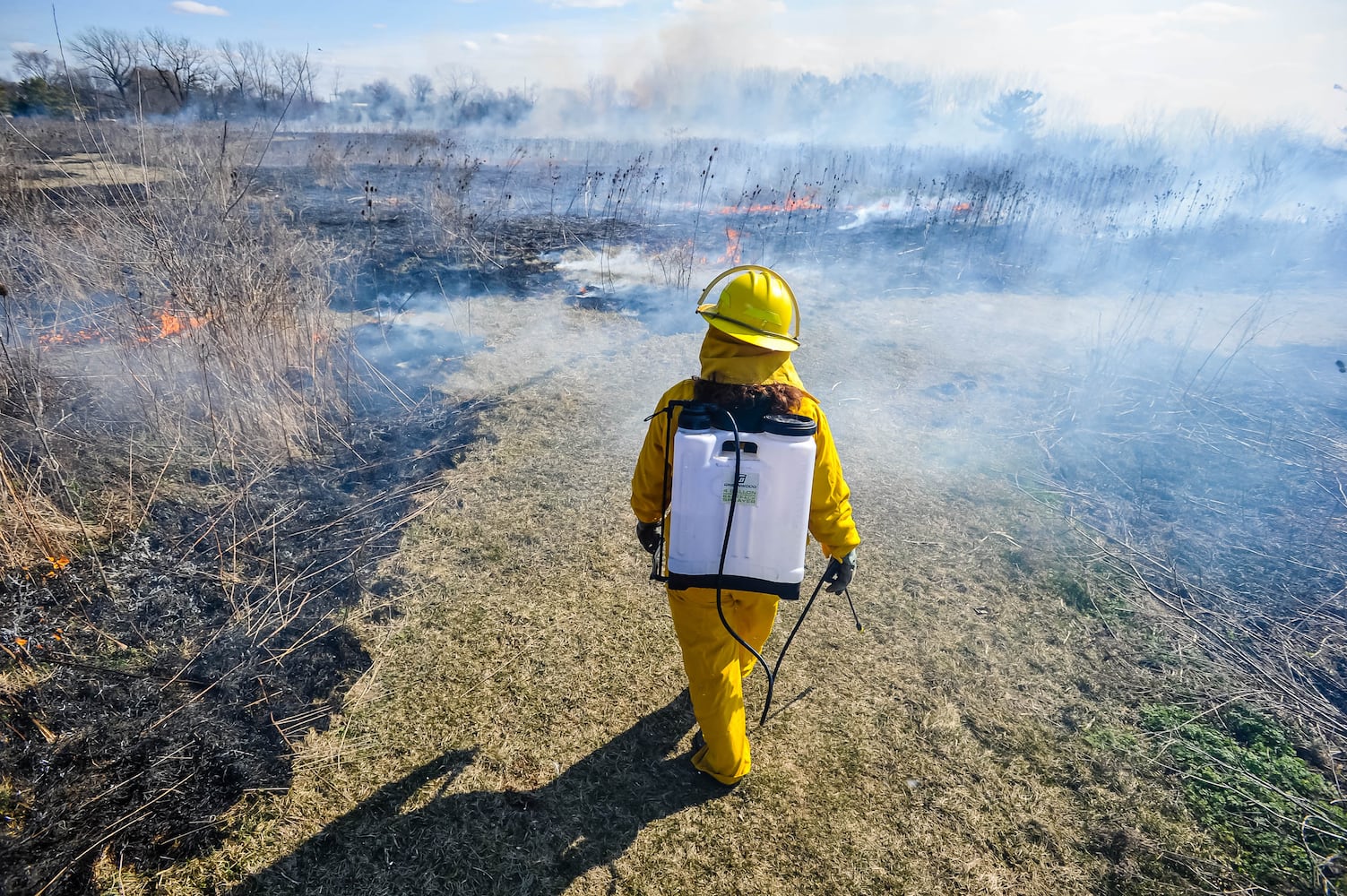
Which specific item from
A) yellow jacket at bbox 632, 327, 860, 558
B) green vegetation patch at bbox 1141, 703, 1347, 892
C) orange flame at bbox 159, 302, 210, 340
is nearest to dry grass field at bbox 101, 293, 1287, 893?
green vegetation patch at bbox 1141, 703, 1347, 892

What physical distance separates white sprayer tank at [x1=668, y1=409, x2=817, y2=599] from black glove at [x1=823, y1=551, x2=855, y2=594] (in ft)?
1.12

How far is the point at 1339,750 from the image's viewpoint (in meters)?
2.88

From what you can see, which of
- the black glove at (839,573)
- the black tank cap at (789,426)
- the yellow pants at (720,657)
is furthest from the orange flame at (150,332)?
the black glove at (839,573)

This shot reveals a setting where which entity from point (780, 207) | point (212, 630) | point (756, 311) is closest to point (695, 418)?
point (756, 311)

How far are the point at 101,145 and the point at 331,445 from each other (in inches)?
100

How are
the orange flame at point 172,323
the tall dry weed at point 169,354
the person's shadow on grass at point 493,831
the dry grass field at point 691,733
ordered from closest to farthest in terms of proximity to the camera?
the person's shadow on grass at point 493,831, the dry grass field at point 691,733, the tall dry weed at point 169,354, the orange flame at point 172,323

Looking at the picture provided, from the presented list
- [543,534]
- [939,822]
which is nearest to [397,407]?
[543,534]

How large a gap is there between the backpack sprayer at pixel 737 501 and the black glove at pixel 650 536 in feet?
1.05

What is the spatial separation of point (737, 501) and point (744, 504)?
33mm

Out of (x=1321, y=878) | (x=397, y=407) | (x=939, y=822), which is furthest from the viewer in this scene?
(x=397, y=407)

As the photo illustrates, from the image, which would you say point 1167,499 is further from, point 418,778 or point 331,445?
point 331,445

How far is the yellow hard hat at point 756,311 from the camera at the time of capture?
223 centimetres

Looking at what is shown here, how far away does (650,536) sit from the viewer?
106 inches

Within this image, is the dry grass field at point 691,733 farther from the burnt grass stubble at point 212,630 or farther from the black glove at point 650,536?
the black glove at point 650,536
